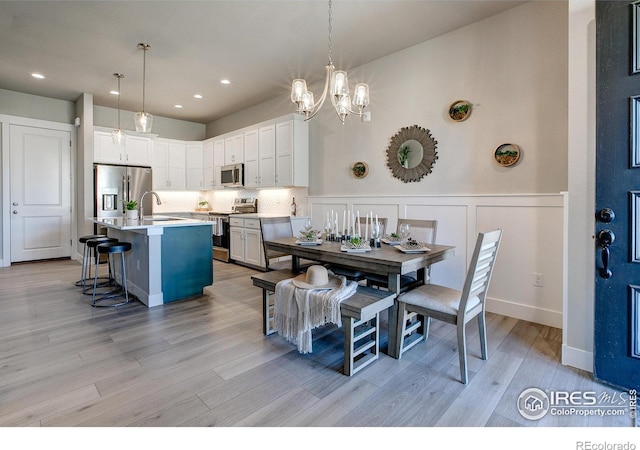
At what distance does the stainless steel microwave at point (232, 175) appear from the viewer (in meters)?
6.05

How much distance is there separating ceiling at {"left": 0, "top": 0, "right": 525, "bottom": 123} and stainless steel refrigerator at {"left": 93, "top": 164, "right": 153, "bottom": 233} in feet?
4.70

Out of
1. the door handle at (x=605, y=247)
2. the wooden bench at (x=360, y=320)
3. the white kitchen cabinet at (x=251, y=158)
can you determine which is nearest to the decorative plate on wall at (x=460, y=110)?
the door handle at (x=605, y=247)

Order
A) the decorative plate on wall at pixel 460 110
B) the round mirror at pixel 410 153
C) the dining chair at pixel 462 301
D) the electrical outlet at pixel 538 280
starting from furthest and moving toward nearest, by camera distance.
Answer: the round mirror at pixel 410 153, the decorative plate on wall at pixel 460 110, the electrical outlet at pixel 538 280, the dining chair at pixel 462 301

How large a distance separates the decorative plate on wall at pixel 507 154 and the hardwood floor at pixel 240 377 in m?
1.54

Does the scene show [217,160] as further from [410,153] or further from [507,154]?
[507,154]

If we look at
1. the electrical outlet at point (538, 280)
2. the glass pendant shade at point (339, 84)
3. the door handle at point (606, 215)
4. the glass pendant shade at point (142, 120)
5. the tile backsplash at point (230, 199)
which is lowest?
the electrical outlet at point (538, 280)

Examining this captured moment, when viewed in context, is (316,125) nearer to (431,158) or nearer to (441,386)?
(431,158)

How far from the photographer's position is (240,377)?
2.14 meters

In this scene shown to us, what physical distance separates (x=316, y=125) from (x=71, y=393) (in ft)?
14.2

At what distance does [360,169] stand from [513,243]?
2.09 m

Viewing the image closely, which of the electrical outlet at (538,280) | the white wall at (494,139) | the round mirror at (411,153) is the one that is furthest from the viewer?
the round mirror at (411,153)

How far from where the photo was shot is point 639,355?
6.30 feet

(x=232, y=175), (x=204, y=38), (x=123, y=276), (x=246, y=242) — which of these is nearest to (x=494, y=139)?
(x=204, y=38)

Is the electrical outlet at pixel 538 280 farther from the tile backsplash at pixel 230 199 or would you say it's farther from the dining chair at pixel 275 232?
the tile backsplash at pixel 230 199
